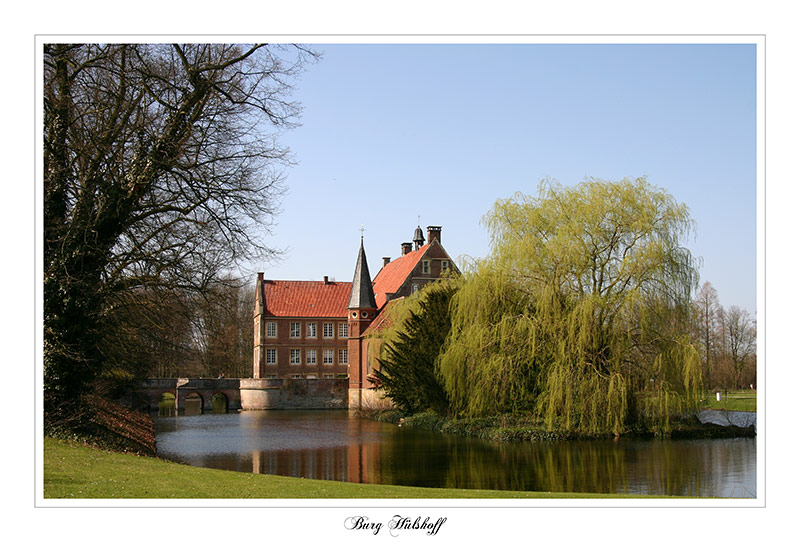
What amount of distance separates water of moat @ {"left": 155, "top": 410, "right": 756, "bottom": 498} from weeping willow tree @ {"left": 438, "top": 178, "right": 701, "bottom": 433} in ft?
4.09

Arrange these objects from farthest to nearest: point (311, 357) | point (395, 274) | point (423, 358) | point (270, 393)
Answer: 1. point (311, 357)
2. point (395, 274)
3. point (270, 393)
4. point (423, 358)

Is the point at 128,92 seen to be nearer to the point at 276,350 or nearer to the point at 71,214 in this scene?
the point at 71,214

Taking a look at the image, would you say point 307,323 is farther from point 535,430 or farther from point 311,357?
point 535,430

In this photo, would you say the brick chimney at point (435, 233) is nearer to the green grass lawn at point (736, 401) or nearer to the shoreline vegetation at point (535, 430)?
the green grass lawn at point (736, 401)

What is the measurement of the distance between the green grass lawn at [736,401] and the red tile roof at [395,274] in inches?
740

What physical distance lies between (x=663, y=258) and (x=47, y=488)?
17.0m

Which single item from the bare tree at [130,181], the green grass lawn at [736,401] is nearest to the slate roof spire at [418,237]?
the green grass lawn at [736,401]

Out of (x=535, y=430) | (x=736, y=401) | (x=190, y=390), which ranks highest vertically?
(x=535, y=430)

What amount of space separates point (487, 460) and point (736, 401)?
18.7 m

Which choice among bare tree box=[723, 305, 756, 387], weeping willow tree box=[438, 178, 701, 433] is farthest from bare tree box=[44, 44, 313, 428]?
bare tree box=[723, 305, 756, 387]

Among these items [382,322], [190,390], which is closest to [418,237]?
[382,322]

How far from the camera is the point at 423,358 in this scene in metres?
27.1

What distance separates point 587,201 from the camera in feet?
73.5
